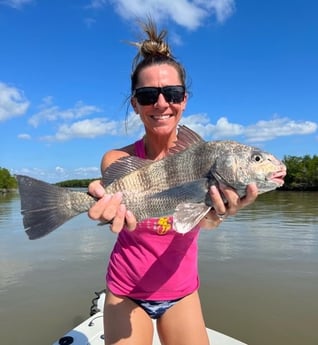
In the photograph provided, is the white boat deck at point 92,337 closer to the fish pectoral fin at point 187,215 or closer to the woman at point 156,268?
the woman at point 156,268

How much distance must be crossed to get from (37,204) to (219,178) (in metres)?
1.52

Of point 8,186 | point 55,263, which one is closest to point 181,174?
point 55,263

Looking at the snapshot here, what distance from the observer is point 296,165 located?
111 metres

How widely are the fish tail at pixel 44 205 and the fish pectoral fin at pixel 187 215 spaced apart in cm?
78

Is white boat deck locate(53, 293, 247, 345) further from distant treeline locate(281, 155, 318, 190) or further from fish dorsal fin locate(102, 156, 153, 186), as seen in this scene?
distant treeline locate(281, 155, 318, 190)

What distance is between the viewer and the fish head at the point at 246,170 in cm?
332

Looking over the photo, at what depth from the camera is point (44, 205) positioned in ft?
10.8

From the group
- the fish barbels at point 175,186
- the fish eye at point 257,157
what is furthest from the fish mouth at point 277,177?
the fish eye at point 257,157

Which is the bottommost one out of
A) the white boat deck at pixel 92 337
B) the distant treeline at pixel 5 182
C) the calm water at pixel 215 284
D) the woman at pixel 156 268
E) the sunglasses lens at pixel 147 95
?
the calm water at pixel 215 284

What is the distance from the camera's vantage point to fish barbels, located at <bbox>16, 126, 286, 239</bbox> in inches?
130

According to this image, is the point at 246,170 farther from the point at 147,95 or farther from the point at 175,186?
the point at 147,95

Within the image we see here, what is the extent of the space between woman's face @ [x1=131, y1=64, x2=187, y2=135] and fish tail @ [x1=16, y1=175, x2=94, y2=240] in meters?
1.14

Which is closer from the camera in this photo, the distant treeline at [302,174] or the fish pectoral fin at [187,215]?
the fish pectoral fin at [187,215]

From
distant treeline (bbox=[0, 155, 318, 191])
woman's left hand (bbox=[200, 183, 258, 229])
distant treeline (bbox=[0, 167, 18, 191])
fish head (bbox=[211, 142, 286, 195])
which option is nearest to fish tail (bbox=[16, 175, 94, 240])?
woman's left hand (bbox=[200, 183, 258, 229])
